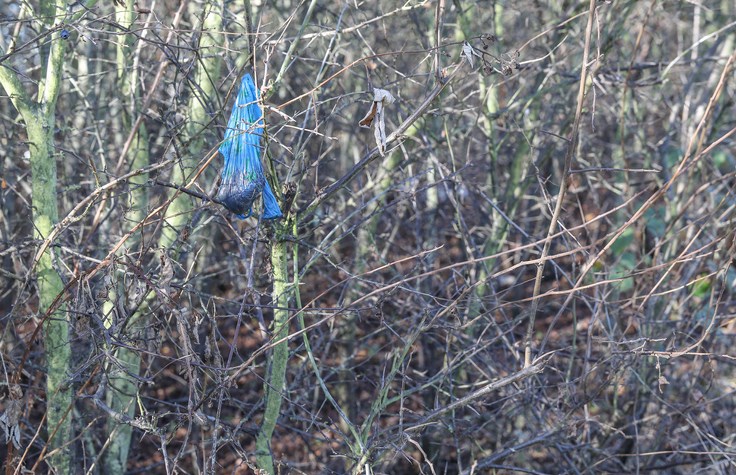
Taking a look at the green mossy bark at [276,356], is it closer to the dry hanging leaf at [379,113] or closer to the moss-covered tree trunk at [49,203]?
the dry hanging leaf at [379,113]

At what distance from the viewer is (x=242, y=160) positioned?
2.53m

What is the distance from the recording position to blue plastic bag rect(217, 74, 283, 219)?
2.51 metres

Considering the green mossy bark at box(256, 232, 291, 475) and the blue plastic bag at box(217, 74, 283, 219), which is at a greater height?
the blue plastic bag at box(217, 74, 283, 219)

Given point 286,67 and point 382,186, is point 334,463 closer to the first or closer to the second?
point 382,186

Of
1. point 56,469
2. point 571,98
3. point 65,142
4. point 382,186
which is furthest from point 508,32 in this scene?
point 56,469

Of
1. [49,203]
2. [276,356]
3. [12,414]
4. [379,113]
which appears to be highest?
[379,113]

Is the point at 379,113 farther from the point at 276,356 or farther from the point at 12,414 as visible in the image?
the point at 12,414

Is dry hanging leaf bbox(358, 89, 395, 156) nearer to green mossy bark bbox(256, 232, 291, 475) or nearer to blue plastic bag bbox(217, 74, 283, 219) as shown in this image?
blue plastic bag bbox(217, 74, 283, 219)

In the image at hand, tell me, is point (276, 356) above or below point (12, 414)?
below

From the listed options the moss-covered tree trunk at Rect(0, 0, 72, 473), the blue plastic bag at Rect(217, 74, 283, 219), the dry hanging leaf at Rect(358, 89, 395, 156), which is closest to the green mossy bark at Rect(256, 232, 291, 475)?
the blue plastic bag at Rect(217, 74, 283, 219)

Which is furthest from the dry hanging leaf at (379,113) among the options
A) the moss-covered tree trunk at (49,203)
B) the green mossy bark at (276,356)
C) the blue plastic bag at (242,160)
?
the moss-covered tree trunk at (49,203)

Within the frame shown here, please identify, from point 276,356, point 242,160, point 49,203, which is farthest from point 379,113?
point 49,203

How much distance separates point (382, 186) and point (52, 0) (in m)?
1.88

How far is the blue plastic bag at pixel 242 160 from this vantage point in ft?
8.23
